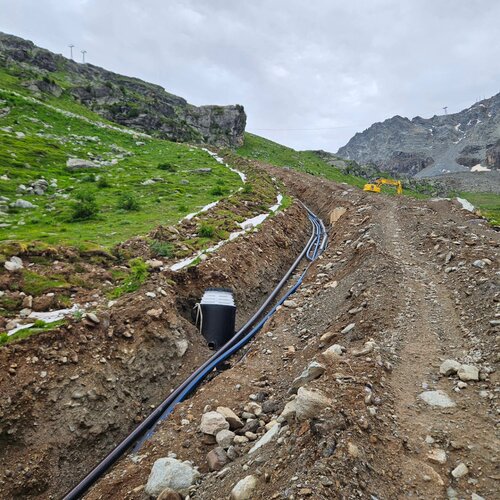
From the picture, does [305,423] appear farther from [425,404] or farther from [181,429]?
[181,429]

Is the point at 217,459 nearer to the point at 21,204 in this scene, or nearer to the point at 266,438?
the point at 266,438

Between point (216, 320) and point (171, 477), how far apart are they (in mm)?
6512

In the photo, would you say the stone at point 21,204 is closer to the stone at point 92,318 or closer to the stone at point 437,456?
the stone at point 92,318

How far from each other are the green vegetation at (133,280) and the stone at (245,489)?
7581mm

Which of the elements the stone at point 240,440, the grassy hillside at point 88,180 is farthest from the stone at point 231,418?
the grassy hillside at point 88,180

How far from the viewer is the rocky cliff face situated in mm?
64812

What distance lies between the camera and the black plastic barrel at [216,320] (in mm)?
Result: 12328

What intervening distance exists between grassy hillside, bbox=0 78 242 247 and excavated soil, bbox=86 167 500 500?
27.2 feet

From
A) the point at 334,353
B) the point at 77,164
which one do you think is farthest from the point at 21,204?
the point at 334,353

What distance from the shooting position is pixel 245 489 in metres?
4.86

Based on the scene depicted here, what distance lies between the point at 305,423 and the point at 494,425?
8.83 ft

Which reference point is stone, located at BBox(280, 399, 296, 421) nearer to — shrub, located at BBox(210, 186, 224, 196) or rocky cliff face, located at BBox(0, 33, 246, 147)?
shrub, located at BBox(210, 186, 224, 196)

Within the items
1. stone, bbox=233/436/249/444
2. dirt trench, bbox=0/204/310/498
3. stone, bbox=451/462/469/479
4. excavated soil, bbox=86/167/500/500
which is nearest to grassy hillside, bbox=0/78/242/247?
dirt trench, bbox=0/204/310/498

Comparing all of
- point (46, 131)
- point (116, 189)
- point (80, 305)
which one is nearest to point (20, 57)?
point (46, 131)
